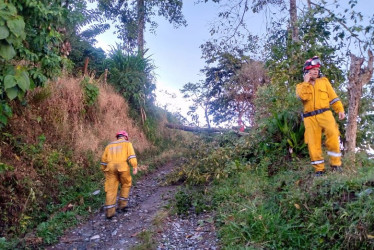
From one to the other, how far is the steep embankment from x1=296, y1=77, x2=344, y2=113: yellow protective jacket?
16.0 ft

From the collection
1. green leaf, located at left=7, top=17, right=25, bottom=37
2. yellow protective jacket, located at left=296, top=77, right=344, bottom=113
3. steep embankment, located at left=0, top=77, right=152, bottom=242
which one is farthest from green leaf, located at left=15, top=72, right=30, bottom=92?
yellow protective jacket, located at left=296, top=77, right=344, bottom=113

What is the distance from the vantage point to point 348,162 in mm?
6305

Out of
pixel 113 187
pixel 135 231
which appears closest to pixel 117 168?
pixel 113 187

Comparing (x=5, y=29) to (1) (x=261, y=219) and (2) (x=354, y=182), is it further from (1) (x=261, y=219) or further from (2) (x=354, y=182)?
(2) (x=354, y=182)

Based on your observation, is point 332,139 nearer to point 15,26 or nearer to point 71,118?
point 15,26

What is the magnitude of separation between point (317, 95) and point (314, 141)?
0.84m

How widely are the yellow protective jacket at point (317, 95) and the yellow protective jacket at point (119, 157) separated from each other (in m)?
3.56

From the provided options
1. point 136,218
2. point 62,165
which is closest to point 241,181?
point 136,218

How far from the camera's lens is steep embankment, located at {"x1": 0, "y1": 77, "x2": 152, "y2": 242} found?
244 inches

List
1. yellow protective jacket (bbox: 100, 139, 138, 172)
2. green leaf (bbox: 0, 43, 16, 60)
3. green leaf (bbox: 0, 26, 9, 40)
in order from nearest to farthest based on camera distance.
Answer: green leaf (bbox: 0, 26, 9, 40), green leaf (bbox: 0, 43, 16, 60), yellow protective jacket (bbox: 100, 139, 138, 172)

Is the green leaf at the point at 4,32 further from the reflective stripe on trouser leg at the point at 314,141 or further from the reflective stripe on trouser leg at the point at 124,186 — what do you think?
the reflective stripe on trouser leg at the point at 314,141

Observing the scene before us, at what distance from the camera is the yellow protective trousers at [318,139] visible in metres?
5.98

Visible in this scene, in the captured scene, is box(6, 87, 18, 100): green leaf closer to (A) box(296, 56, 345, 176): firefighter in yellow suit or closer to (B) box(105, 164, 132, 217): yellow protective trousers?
(B) box(105, 164, 132, 217): yellow protective trousers

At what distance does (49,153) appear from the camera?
7.75 meters
